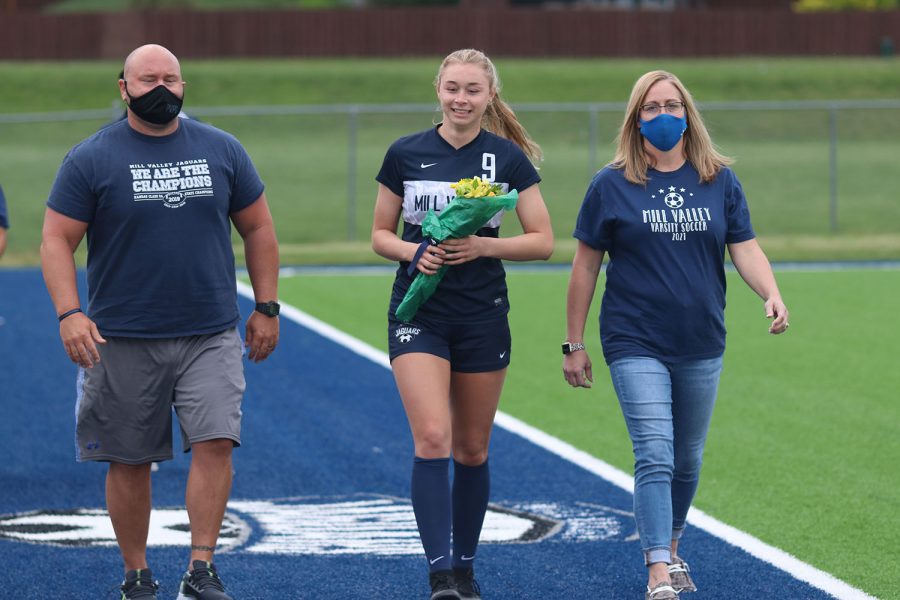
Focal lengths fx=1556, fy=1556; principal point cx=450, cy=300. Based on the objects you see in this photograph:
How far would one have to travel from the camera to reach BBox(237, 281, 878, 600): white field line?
249 inches

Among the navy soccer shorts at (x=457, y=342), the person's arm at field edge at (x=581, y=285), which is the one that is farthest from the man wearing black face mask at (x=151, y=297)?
the person's arm at field edge at (x=581, y=285)

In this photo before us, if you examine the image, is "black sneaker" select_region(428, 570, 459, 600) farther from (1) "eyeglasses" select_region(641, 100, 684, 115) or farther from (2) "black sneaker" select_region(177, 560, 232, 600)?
(1) "eyeglasses" select_region(641, 100, 684, 115)

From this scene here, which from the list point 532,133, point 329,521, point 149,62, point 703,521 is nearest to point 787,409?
point 703,521

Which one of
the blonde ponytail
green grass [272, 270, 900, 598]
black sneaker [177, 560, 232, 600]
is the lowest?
green grass [272, 270, 900, 598]

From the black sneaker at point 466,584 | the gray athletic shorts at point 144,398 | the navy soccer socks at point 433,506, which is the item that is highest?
the gray athletic shorts at point 144,398

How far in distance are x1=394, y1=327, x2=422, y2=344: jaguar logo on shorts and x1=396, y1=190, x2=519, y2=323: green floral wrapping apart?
7 cm

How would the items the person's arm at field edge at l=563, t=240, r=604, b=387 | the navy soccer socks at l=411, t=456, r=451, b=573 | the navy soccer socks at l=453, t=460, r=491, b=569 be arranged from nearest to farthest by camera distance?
the navy soccer socks at l=411, t=456, r=451, b=573 → the person's arm at field edge at l=563, t=240, r=604, b=387 → the navy soccer socks at l=453, t=460, r=491, b=569

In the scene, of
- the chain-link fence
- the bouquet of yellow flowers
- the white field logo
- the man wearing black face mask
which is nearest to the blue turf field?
the white field logo

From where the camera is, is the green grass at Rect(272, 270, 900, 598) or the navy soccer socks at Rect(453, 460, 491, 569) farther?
the green grass at Rect(272, 270, 900, 598)

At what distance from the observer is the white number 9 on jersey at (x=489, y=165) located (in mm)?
6098

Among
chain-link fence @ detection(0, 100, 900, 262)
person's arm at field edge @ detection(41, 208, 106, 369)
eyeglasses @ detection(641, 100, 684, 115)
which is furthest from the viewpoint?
chain-link fence @ detection(0, 100, 900, 262)

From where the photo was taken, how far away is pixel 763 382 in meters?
11.7

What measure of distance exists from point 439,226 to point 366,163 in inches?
1112

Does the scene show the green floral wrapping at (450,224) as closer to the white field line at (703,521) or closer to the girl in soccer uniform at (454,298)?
the girl in soccer uniform at (454,298)
